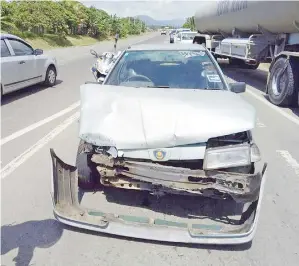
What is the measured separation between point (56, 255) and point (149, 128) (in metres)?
1.35

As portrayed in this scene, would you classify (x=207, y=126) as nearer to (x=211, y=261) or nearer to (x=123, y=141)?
(x=123, y=141)

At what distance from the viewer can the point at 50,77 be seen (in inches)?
420

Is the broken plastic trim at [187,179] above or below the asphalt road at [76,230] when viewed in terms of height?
above

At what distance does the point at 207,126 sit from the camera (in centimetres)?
298

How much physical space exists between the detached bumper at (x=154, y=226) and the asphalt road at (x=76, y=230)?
0.16 m

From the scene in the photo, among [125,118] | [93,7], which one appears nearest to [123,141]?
[125,118]

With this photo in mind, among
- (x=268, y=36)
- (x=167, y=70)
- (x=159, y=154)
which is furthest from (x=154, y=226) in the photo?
(x=268, y=36)

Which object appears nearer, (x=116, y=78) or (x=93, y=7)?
(x=116, y=78)

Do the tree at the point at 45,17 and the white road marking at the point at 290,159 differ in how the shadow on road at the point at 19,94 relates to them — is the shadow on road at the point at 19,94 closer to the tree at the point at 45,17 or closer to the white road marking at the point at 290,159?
the white road marking at the point at 290,159

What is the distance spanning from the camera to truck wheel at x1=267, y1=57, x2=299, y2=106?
26.7 feet

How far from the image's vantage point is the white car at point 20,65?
26.5 feet

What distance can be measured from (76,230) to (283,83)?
23.5 ft

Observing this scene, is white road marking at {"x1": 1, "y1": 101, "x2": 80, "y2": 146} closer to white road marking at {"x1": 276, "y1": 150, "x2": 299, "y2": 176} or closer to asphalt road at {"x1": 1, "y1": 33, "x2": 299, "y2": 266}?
asphalt road at {"x1": 1, "y1": 33, "x2": 299, "y2": 266}

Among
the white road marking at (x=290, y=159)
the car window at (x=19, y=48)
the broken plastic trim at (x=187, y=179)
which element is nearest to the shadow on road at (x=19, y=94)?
the car window at (x=19, y=48)
